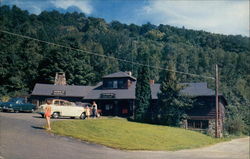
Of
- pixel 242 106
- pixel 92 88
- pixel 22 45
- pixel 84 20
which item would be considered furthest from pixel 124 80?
pixel 84 20

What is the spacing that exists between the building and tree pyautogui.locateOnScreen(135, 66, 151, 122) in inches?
130

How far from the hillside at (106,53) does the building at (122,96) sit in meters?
12.4

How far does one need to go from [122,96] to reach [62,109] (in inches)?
849

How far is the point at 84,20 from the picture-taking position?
184 metres

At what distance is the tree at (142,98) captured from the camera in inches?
1640

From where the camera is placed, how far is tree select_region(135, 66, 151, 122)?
4166 cm

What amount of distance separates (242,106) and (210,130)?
19574mm

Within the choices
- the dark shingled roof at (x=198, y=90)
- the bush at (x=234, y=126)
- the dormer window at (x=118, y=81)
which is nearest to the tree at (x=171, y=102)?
the dark shingled roof at (x=198, y=90)

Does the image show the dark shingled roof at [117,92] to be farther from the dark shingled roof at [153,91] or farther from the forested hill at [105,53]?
the forested hill at [105,53]

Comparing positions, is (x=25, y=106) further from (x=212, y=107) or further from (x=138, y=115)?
(x=212, y=107)

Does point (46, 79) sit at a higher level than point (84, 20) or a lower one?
lower

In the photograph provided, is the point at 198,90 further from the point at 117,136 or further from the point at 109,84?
the point at 117,136

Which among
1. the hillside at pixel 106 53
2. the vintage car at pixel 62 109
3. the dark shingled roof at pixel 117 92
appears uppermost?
the hillside at pixel 106 53

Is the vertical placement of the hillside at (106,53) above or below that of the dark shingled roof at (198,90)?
above
